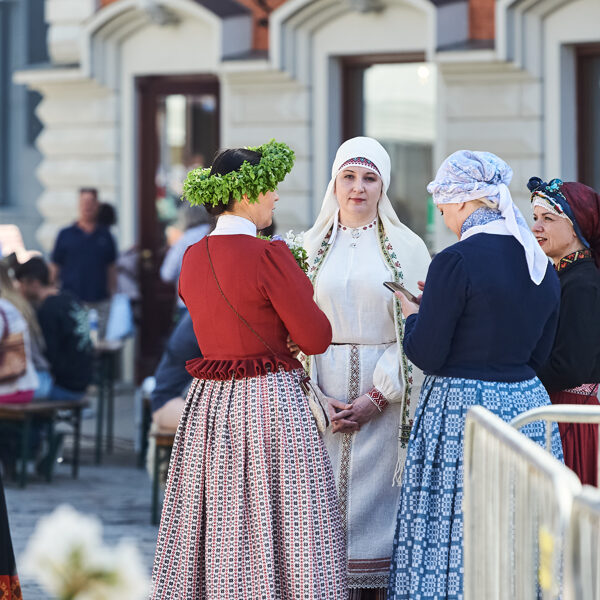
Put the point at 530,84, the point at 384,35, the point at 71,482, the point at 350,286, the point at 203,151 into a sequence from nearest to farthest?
1. the point at 350,286
2. the point at 71,482
3. the point at 530,84
4. the point at 384,35
5. the point at 203,151

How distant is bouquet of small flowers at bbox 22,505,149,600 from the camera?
171 cm

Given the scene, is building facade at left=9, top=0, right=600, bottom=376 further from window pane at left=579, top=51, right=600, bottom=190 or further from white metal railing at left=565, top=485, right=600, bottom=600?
white metal railing at left=565, top=485, right=600, bottom=600

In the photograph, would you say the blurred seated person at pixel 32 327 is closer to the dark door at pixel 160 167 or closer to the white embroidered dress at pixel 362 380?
the dark door at pixel 160 167

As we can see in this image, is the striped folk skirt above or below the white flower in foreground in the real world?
below

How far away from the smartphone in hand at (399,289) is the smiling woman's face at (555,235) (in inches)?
21.8

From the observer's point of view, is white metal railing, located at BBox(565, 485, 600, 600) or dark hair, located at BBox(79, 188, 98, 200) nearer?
white metal railing, located at BBox(565, 485, 600, 600)

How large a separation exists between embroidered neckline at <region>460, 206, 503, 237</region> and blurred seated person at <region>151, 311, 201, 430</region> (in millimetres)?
2927

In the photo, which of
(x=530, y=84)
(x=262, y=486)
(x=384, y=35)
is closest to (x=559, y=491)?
(x=262, y=486)

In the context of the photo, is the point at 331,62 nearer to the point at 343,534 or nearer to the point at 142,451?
the point at 142,451

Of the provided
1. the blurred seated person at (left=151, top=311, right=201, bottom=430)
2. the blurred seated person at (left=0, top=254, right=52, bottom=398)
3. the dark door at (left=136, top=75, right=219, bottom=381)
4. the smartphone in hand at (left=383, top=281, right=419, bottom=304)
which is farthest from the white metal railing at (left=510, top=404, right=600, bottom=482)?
the dark door at (left=136, top=75, right=219, bottom=381)

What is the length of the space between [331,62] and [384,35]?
56 centimetres

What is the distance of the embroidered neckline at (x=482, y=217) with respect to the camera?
4195 mm

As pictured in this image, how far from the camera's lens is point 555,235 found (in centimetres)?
477

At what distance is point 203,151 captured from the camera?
1294 centimetres
